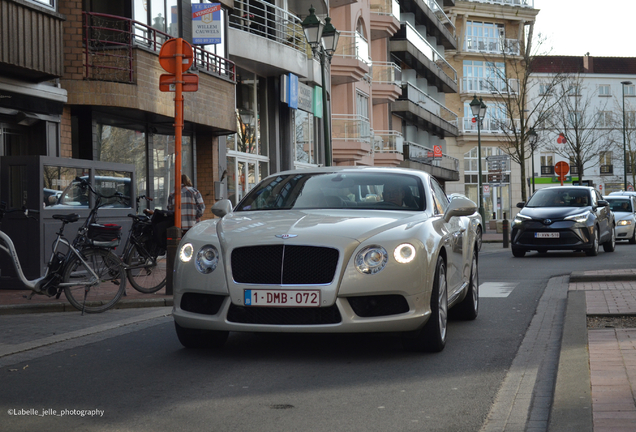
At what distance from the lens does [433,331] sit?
6809 millimetres

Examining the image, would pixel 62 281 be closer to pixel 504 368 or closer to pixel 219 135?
pixel 504 368

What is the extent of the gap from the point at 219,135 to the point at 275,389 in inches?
738

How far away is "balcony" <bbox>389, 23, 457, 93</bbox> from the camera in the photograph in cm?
4928

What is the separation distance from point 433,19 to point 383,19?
1455 cm

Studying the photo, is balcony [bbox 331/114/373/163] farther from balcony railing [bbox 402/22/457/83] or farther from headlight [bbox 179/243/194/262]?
headlight [bbox 179/243/194/262]

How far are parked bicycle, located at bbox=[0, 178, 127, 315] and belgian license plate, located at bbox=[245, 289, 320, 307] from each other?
4.03m

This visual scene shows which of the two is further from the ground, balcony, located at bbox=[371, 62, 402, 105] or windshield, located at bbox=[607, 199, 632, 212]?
balcony, located at bbox=[371, 62, 402, 105]

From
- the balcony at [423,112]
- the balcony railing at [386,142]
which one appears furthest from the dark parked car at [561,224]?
the balcony at [423,112]

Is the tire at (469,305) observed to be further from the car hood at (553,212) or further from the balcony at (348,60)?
the balcony at (348,60)

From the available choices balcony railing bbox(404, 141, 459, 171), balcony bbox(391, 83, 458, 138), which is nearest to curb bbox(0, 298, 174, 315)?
balcony railing bbox(404, 141, 459, 171)

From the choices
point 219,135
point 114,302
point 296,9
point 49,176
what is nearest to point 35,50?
point 49,176

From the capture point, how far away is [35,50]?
48.3 ft

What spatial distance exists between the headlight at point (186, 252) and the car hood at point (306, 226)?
12 centimetres

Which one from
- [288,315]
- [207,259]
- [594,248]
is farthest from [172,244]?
[594,248]
